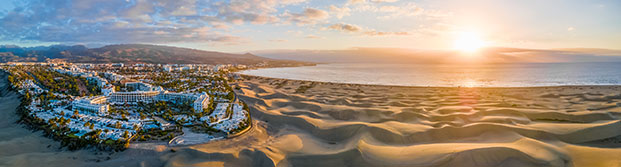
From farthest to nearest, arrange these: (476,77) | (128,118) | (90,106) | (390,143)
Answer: (476,77) < (90,106) < (128,118) < (390,143)

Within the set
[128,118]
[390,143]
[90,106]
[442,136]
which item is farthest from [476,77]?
[90,106]

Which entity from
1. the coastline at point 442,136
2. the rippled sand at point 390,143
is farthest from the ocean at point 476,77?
the rippled sand at point 390,143

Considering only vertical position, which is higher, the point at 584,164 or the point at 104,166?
the point at 584,164

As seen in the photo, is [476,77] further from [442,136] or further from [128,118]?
[128,118]

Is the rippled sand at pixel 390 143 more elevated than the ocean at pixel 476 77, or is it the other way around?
the ocean at pixel 476 77

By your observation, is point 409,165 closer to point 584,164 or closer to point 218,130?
point 584,164

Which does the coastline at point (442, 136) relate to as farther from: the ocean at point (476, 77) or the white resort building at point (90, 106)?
the ocean at point (476, 77)

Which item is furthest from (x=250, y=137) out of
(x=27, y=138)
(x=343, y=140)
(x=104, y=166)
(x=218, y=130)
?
(x=27, y=138)

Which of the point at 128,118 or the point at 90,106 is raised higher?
the point at 90,106

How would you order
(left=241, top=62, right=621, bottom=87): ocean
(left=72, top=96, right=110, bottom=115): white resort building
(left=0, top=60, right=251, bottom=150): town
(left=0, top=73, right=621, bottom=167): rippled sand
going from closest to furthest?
(left=0, top=73, right=621, bottom=167): rippled sand → (left=0, top=60, right=251, bottom=150): town → (left=72, top=96, right=110, bottom=115): white resort building → (left=241, top=62, right=621, bottom=87): ocean

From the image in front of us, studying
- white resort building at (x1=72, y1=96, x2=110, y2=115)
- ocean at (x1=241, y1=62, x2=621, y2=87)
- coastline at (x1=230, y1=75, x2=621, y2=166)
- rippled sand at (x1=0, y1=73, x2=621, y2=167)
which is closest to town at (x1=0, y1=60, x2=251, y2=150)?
white resort building at (x1=72, y1=96, x2=110, y2=115)

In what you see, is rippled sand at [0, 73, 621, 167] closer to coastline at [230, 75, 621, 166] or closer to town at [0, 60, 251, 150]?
coastline at [230, 75, 621, 166]
